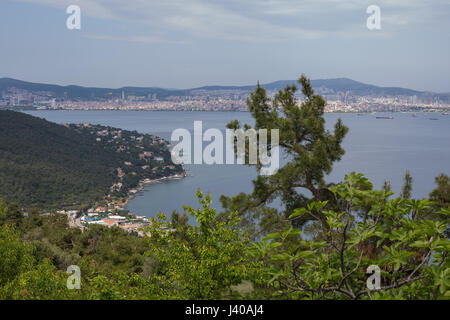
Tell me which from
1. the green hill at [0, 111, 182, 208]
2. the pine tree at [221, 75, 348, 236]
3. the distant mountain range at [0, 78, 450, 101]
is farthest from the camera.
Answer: the distant mountain range at [0, 78, 450, 101]

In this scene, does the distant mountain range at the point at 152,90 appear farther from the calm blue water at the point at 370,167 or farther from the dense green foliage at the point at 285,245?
the dense green foliage at the point at 285,245

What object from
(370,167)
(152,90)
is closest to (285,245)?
(370,167)

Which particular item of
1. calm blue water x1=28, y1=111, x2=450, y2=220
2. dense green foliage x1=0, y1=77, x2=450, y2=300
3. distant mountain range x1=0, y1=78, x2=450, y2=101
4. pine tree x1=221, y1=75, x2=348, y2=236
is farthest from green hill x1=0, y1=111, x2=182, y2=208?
pine tree x1=221, y1=75, x2=348, y2=236

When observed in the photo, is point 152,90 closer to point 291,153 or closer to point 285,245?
point 291,153

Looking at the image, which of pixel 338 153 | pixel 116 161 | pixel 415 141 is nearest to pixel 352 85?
pixel 415 141

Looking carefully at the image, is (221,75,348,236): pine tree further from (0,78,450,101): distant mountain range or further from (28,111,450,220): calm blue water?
(0,78,450,101): distant mountain range

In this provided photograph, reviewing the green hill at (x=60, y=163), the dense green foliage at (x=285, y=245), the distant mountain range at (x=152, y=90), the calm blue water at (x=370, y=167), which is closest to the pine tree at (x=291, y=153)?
the dense green foliage at (x=285, y=245)

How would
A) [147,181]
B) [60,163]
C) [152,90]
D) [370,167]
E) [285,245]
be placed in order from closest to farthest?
1. [285,245]
2. [370,167]
3. [60,163]
4. [147,181]
5. [152,90]

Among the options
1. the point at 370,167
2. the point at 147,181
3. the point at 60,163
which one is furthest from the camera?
the point at 147,181

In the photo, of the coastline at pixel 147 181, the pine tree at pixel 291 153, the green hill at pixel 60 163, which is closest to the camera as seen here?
the pine tree at pixel 291 153
